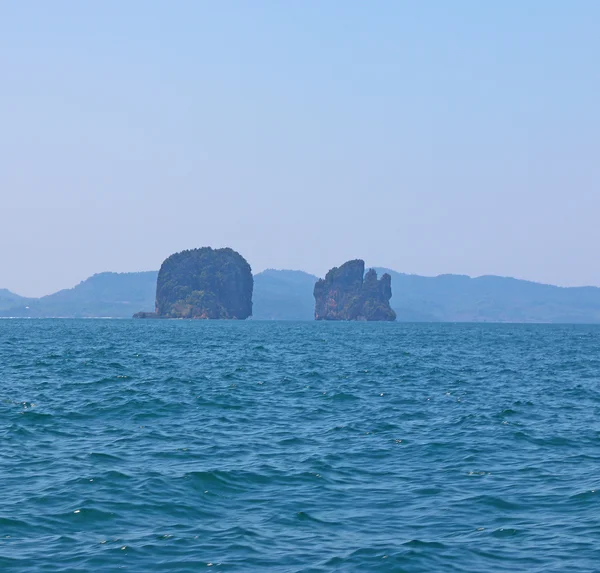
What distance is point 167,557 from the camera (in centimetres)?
1554

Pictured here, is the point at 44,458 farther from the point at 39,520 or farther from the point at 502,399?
the point at 502,399

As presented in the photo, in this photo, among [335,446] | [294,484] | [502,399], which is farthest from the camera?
[502,399]

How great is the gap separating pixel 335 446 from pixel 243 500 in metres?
7.62

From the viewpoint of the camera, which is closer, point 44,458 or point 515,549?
point 515,549

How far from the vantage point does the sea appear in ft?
52.0

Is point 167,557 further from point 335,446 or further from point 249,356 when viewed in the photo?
point 249,356

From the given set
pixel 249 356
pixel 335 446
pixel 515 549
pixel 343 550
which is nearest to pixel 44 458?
pixel 335 446

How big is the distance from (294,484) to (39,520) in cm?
662

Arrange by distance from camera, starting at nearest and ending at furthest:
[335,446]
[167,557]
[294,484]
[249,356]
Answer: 1. [167,557]
2. [294,484]
3. [335,446]
4. [249,356]

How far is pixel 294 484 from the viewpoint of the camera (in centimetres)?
2170

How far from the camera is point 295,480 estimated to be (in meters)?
22.1

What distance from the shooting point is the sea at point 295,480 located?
52.0 feet

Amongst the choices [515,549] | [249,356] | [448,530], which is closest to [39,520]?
[448,530]

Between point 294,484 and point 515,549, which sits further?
point 294,484
